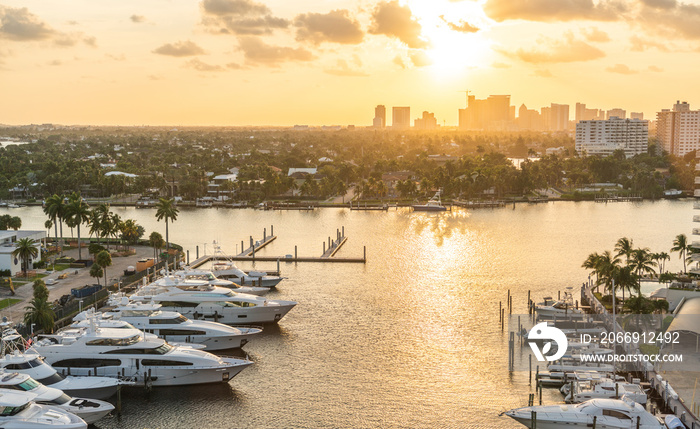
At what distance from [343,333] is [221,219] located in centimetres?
5448

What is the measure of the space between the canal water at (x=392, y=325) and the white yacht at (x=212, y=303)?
3.83 feet

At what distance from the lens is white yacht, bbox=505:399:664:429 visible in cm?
2445

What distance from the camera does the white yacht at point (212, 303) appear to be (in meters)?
39.1

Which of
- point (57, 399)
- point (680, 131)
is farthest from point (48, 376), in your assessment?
point (680, 131)

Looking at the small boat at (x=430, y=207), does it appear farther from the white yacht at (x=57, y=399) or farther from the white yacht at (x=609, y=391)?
the white yacht at (x=57, y=399)

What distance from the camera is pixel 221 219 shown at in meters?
89.5

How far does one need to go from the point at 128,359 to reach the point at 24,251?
22584mm

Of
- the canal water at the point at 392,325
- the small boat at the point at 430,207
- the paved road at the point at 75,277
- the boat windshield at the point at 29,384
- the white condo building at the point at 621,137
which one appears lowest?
the canal water at the point at 392,325

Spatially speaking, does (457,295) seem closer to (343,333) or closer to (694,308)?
(343,333)

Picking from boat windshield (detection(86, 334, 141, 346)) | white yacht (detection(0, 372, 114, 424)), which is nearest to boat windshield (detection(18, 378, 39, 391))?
white yacht (detection(0, 372, 114, 424))

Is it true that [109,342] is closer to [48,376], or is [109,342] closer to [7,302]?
[48,376]

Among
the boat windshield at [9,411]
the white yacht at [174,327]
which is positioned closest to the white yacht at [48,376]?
the boat windshield at [9,411]

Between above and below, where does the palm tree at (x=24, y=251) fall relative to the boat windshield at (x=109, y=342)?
above

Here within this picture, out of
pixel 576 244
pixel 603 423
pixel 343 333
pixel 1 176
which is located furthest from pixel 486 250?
pixel 1 176
